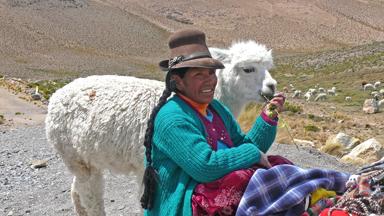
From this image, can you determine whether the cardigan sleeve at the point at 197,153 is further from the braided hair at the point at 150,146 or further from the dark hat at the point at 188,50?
the dark hat at the point at 188,50

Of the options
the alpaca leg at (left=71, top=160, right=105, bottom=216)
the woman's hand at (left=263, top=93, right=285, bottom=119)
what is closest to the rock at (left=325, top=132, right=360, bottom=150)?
the alpaca leg at (left=71, top=160, right=105, bottom=216)

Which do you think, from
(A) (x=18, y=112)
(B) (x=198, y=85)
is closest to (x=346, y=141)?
(B) (x=198, y=85)

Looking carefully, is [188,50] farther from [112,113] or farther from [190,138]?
[112,113]

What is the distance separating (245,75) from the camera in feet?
17.1

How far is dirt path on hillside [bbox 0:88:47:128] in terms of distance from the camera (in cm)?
1597

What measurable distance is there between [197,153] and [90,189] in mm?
2850

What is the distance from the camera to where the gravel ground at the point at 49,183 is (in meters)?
6.82

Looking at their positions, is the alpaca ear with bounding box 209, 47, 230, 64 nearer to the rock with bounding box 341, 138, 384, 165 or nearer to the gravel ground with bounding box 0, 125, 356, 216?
the gravel ground with bounding box 0, 125, 356, 216

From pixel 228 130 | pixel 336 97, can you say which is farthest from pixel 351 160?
pixel 336 97

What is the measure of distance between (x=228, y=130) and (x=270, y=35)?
92793 millimetres

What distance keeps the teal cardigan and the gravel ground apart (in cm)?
329

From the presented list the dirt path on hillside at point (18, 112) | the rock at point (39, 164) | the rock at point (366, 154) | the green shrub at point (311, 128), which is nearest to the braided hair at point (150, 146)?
the rock at point (366, 154)

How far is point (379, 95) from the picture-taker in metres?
20.2

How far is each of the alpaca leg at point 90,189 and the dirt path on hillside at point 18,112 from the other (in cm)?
1051
